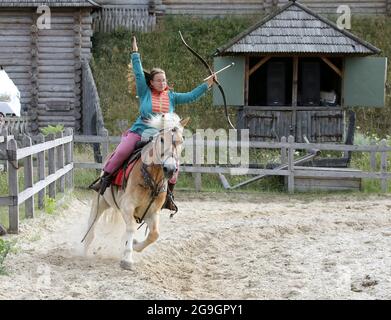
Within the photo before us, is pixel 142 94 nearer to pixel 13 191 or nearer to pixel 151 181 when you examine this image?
pixel 151 181

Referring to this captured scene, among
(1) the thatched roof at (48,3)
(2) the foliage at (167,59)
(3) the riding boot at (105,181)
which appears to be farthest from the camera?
(1) the thatched roof at (48,3)

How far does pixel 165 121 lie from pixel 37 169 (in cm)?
498

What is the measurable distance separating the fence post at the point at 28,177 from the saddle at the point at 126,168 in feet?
7.44

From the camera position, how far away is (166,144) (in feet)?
23.3

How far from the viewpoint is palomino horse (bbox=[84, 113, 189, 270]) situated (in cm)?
714

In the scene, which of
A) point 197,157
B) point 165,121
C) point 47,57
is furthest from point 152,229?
point 47,57

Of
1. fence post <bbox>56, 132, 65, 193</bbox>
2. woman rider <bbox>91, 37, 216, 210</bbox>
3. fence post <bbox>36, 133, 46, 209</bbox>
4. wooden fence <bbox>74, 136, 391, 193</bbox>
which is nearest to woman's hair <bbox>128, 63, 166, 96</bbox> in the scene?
woman rider <bbox>91, 37, 216, 210</bbox>

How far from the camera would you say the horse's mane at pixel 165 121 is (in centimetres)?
732

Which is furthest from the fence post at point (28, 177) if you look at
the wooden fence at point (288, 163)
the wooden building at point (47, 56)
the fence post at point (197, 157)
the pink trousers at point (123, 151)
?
the wooden building at point (47, 56)

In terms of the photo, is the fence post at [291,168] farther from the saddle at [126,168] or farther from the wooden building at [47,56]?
the wooden building at [47,56]

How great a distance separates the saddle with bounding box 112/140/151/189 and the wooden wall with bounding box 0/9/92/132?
54.2 ft

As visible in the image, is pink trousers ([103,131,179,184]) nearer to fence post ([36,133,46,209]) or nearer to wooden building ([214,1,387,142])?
fence post ([36,133,46,209])

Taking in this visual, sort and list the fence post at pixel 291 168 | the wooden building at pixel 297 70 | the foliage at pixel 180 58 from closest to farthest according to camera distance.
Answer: the fence post at pixel 291 168
the wooden building at pixel 297 70
the foliage at pixel 180 58

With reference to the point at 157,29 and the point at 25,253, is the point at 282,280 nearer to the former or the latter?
the point at 25,253
